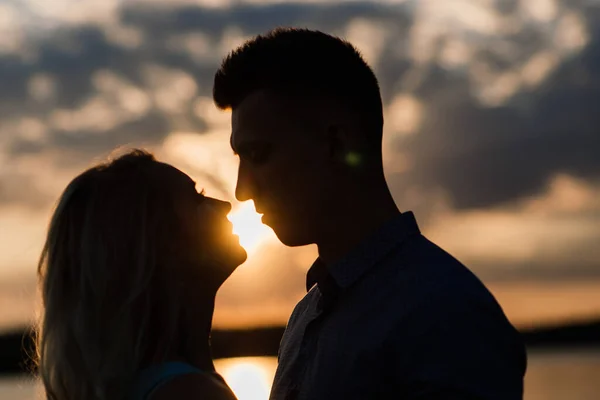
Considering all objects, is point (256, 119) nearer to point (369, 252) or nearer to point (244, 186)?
point (244, 186)

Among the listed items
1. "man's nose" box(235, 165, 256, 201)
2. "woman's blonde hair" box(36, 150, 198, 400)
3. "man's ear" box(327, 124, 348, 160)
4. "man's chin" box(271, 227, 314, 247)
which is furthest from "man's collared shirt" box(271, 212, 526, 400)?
"woman's blonde hair" box(36, 150, 198, 400)

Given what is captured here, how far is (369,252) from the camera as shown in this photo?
4.66 meters

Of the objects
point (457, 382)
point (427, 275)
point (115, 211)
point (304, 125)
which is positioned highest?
point (304, 125)

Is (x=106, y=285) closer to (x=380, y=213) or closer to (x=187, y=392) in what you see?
(x=187, y=392)

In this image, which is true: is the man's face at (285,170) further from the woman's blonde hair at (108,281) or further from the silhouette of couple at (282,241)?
the woman's blonde hair at (108,281)

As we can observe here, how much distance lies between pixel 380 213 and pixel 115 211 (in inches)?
53.5

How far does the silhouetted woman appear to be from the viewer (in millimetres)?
4672

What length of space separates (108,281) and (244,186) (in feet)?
2.77

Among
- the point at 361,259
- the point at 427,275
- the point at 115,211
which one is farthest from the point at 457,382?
the point at 115,211

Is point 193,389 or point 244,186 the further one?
point 244,186

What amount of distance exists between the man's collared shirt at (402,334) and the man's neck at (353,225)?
0.28ft

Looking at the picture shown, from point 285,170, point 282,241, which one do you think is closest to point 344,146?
point 285,170

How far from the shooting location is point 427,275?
4316 mm

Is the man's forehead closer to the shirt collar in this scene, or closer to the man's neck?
the man's neck
